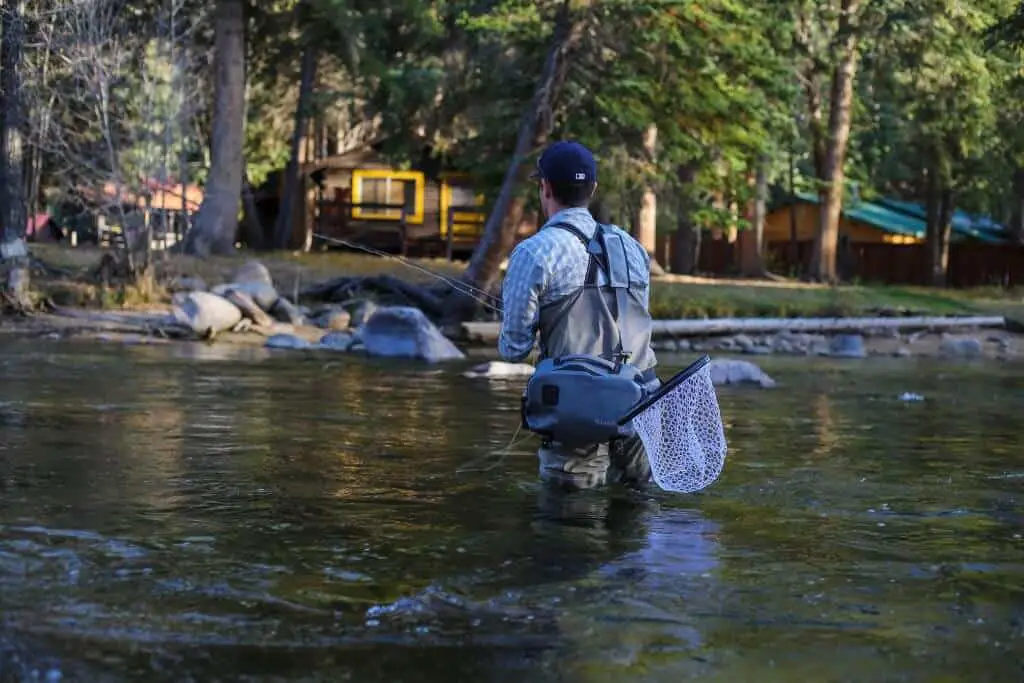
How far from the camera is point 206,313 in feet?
74.3

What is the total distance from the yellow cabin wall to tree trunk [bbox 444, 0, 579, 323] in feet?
97.2

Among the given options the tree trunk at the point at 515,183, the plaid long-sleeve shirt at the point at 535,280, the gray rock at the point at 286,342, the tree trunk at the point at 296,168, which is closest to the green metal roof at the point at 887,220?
the tree trunk at the point at 296,168

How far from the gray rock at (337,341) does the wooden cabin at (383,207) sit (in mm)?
20140

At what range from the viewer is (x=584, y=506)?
7.23 metres

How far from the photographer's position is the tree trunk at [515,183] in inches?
968

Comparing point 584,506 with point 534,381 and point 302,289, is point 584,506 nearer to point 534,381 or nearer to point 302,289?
point 534,381

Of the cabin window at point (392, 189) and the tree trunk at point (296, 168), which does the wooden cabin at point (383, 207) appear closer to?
the cabin window at point (392, 189)

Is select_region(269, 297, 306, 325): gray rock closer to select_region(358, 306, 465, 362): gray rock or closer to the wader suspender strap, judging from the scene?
select_region(358, 306, 465, 362): gray rock

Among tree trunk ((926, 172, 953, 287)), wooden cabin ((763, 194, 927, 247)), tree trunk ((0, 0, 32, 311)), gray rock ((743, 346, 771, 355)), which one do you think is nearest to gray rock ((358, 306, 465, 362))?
gray rock ((743, 346, 771, 355))

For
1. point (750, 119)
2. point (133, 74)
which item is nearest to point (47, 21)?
point (133, 74)

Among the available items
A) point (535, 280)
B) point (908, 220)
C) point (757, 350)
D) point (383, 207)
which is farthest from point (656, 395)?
point (908, 220)

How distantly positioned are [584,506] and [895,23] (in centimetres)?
2925

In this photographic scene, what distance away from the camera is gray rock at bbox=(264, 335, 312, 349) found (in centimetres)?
2159

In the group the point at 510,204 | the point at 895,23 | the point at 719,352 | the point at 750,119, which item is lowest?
the point at 719,352
